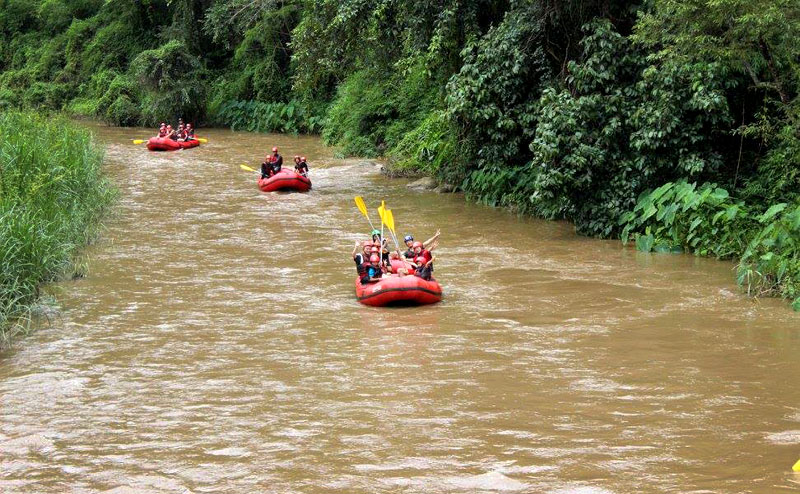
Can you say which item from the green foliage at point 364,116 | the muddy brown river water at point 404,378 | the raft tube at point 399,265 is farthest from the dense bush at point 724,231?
the green foliage at point 364,116

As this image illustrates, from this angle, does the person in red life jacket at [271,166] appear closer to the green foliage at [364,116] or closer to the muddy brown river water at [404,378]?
the green foliage at [364,116]

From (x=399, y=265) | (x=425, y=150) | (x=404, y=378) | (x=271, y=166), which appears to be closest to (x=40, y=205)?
(x=399, y=265)

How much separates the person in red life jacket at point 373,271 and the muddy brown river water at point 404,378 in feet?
1.32

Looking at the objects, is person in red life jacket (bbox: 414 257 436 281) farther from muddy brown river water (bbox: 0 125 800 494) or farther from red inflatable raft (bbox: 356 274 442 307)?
muddy brown river water (bbox: 0 125 800 494)

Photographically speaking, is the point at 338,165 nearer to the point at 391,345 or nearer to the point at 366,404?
the point at 391,345

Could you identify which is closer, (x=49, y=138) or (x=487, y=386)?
(x=487, y=386)

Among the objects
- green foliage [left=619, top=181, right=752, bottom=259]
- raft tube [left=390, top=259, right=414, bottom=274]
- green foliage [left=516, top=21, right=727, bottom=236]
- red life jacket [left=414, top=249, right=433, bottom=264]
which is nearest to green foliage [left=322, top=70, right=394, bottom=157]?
green foliage [left=516, top=21, right=727, bottom=236]

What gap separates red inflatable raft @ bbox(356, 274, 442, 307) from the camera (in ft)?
37.7

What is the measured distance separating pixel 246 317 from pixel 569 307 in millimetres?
3660

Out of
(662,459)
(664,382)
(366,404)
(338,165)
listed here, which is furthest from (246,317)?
(338,165)

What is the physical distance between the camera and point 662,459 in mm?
6973

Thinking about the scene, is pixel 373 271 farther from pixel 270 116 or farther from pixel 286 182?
pixel 270 116

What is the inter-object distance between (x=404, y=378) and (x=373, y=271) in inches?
127

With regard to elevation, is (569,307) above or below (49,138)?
below
